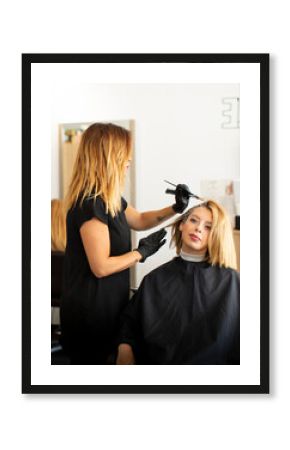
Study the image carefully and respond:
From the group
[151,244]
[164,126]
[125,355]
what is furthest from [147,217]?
[125,355]

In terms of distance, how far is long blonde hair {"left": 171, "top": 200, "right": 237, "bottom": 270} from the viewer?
1634 mm

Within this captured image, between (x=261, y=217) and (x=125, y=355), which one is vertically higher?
(x=261, y=217)

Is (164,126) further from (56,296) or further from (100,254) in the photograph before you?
(56,296)

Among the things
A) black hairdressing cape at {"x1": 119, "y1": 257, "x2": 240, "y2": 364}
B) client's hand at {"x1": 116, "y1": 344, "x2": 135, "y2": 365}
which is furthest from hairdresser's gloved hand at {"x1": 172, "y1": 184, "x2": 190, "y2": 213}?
client's hand at {"x1": 116, "y1": 344, "x2": 135, "y2": 365}

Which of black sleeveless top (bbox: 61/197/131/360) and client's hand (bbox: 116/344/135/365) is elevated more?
black sleeveless top (bbox: 61/197/131/360)

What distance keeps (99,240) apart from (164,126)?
41cm

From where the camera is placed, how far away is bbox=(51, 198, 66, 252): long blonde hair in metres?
1.64

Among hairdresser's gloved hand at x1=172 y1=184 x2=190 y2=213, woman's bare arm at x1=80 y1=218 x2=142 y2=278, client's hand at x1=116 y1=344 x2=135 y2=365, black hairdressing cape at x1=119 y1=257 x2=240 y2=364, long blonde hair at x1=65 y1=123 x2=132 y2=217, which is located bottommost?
client's hand at x1=116 y1=344 x2=135 y2=365

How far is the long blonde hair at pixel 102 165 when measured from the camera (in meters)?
1.64

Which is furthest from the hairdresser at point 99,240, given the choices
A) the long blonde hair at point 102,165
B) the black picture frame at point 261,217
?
the black picture frame at point 261,217

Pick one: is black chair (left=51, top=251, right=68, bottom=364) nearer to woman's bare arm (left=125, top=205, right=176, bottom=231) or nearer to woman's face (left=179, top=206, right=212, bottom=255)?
woman's bare arm (left=125, top=205, right=176, bottom=231)

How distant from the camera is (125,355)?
1.66m
